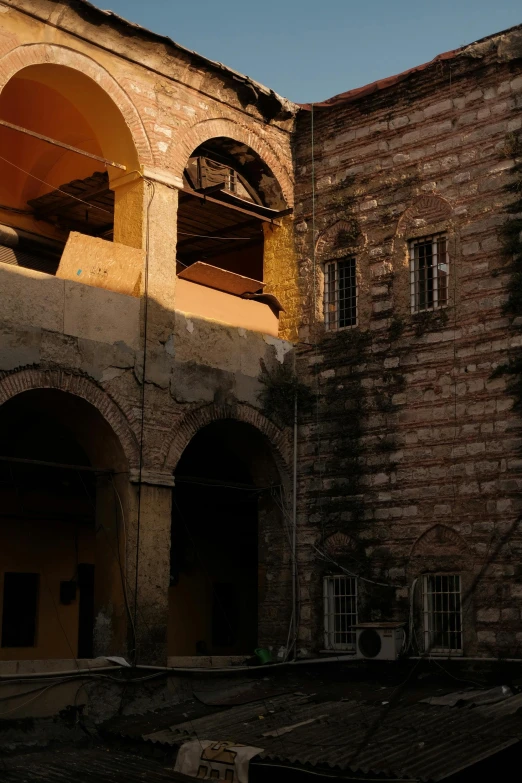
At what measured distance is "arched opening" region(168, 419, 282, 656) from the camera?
753 inches

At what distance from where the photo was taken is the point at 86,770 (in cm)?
1194

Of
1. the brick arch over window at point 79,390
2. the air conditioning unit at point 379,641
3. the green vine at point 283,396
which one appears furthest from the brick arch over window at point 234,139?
the air conditioning unit at point 379,641

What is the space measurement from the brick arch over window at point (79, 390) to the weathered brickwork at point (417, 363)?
3.05m

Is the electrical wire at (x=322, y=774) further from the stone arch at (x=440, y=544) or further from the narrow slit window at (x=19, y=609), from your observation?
the narrow slit window at (x=19, y=609)

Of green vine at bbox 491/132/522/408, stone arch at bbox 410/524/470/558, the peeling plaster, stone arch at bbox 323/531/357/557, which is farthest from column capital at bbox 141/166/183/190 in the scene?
stone arch at bbox 410/524/470/558

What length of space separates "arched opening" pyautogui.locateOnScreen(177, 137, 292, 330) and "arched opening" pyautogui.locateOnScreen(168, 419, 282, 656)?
248 centimetres

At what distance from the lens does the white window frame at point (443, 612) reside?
14.7 metres

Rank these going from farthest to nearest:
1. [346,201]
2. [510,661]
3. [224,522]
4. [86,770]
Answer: [224,522]
[346,201]
[510,661]
[86,770]

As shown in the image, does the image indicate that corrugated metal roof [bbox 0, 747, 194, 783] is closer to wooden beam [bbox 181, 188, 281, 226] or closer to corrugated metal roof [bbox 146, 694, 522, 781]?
corrugated metal roof [bbox 146, 694, 522, 781]

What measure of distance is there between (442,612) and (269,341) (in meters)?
4.65

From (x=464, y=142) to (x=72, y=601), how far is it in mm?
9188

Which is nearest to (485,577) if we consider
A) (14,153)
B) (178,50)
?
(178,50)

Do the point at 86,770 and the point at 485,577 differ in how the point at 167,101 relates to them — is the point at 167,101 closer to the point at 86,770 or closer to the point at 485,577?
the point at 485,577

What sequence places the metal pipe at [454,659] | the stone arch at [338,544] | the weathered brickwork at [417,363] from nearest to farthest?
1. the metal pipe at [454,659]
2. the weathered brickwork at [417,363]
3. the stone arch at [338,544]
